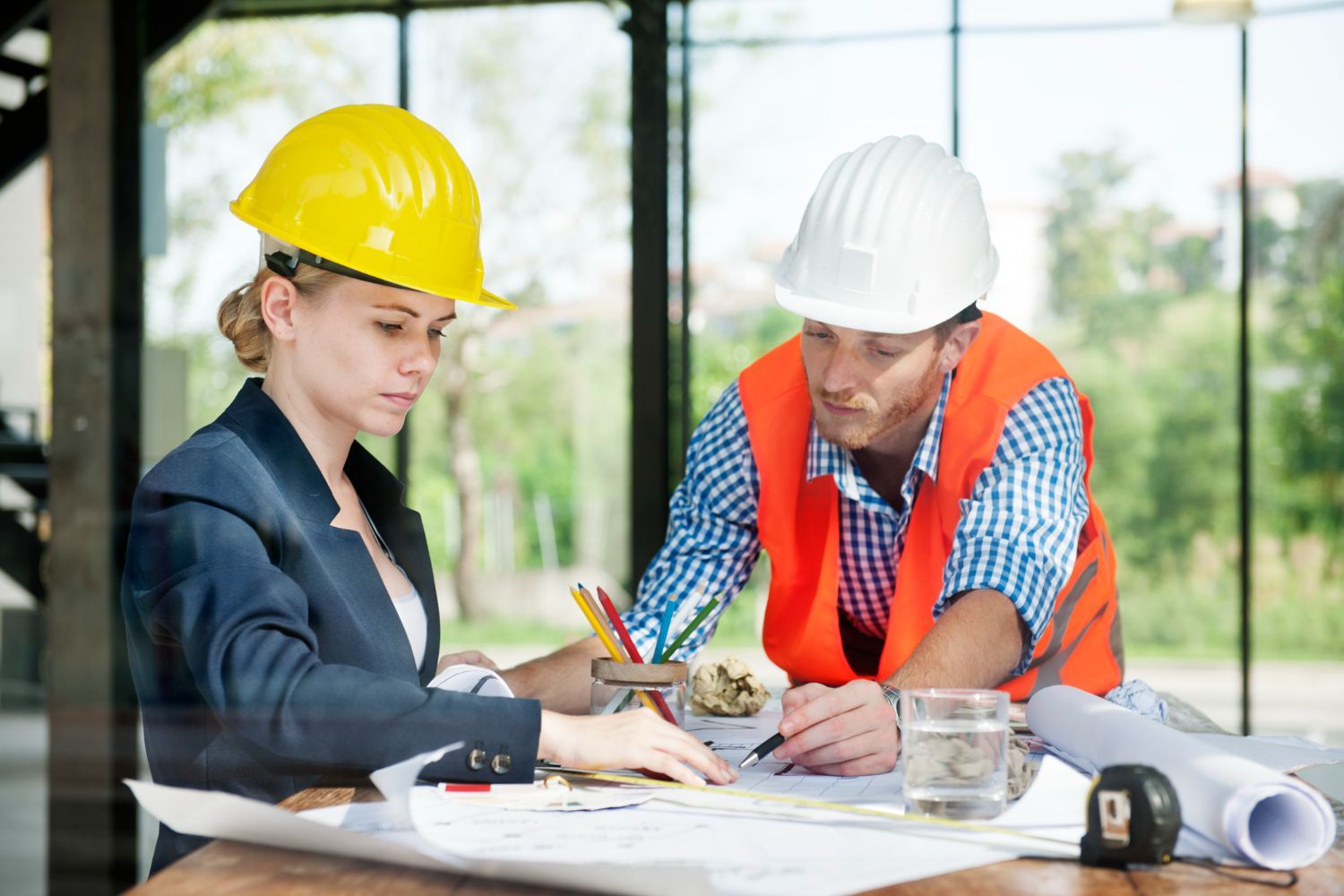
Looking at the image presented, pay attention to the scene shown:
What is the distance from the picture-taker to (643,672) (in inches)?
49.8

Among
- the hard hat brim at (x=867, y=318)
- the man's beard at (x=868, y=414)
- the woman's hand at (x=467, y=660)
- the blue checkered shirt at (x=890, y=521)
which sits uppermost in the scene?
the hard hat brim at (x=867, y=318)

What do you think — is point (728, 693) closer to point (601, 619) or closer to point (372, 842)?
point (601, 619)

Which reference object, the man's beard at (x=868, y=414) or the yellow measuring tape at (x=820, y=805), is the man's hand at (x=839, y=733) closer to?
the yellow measuring tape at (x=820, y=805)

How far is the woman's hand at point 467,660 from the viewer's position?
1.45 meters

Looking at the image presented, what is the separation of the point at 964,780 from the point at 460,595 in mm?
2839

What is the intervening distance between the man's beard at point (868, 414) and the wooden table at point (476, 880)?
1.01 m

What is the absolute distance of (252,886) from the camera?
2.69ft

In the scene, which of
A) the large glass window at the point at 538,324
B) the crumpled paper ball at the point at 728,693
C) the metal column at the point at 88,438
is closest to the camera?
the crumpled paper ball at the point at 728,693

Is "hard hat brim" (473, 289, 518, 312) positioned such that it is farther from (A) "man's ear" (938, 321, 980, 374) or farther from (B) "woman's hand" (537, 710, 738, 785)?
(A) "man's ear" (938, 321, 980, 374)

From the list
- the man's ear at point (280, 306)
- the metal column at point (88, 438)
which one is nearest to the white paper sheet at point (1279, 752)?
the man's ear at point (280, 306)

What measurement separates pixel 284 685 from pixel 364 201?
53 centimetres

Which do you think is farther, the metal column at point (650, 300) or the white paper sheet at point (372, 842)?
the metal column at point (650, 300)

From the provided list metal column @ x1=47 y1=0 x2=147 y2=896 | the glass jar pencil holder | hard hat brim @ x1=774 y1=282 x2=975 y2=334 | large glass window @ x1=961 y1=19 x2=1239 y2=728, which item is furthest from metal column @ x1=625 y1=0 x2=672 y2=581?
the glass jar pencil holder

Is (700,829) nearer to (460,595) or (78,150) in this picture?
(460,595)
